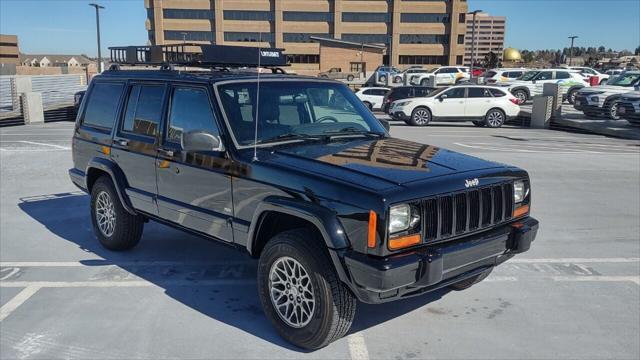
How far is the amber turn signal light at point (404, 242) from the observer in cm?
→ 326

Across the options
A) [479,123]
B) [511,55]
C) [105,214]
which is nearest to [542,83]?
[479,123]

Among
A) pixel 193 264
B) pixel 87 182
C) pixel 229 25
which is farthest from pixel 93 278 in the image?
pixel 229 25

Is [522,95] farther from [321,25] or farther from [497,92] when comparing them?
[321,25]

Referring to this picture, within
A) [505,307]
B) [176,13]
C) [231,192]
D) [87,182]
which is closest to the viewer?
[231,192]

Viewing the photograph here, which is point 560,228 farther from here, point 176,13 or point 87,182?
point 176,13

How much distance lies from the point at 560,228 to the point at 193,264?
14.6 ft

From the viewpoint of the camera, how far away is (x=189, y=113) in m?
4.62

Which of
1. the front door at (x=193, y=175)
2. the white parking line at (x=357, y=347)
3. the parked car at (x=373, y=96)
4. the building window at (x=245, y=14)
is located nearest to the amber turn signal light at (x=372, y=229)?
the white parking line at (x=357, y=347)

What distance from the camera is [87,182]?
5965 millimetres

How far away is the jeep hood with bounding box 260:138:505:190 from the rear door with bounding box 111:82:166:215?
4.86 ft

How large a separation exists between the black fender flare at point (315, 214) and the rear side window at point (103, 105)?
263cm

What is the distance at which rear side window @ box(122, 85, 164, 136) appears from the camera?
4.97 metres

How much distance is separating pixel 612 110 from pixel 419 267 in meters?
21.0

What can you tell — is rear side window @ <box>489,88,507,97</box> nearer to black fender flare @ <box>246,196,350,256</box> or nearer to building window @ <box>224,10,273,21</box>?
black fender flare @ <box>246,196,350,256</box>
